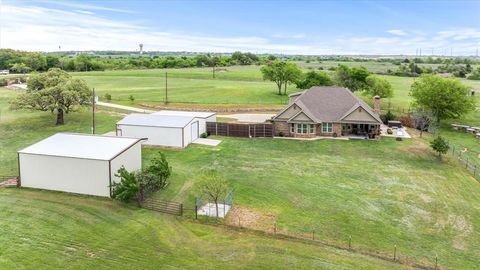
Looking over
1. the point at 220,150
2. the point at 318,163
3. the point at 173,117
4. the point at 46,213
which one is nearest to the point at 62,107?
the point at 173,117

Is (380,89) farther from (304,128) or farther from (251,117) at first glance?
(304,128)

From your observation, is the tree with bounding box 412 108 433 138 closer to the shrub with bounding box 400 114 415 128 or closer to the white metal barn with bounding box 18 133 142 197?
the shrub with bounding box 400 114 415 128

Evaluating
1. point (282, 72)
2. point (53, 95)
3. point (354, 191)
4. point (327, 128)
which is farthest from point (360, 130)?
point (53, 95)

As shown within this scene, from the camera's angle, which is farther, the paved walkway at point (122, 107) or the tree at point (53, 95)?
the paved walkway at point (122, 107)

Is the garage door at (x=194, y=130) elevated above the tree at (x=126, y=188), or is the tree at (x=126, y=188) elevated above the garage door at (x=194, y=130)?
the garage door at (x=194, y=130)

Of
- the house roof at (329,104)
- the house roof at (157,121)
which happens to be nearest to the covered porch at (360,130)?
the house roof at (329,104)

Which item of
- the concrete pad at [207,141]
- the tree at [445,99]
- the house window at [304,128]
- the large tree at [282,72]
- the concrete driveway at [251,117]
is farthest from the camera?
the large tree at [282,72]

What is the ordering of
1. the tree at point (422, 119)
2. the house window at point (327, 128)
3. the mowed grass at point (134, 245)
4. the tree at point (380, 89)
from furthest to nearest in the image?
the tree at point (380, 89)
the tree at point (422, 119)
the house window at point (327, 128)
the mowed grass at point (134, 245)

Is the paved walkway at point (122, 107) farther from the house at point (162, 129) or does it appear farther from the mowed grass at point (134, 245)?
the mowed grass at point (134, 245)

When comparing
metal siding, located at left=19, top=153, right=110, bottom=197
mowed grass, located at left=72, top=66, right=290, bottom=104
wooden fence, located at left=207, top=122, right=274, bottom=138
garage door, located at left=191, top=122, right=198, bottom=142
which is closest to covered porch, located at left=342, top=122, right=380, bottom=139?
wooden fence, located at left=207, top=122, right=274, bottom=138

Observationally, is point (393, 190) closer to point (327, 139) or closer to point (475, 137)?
point (327, 139)
